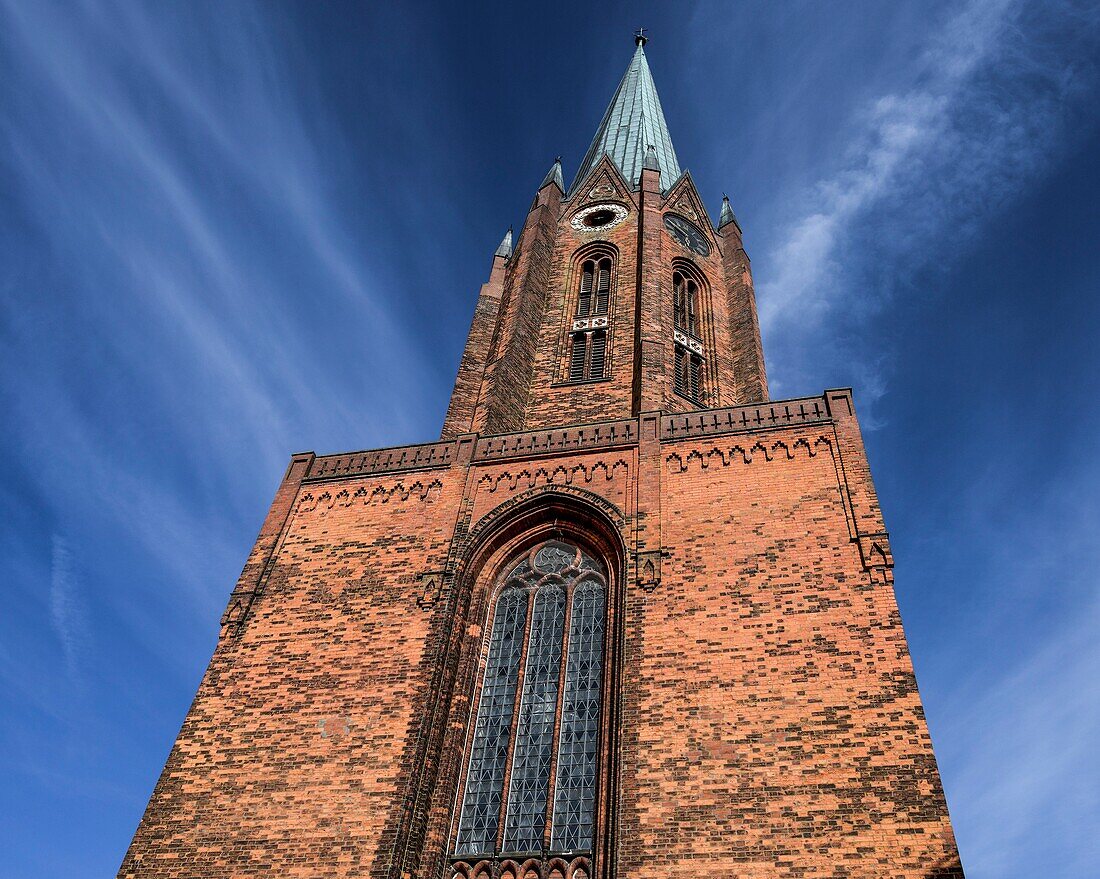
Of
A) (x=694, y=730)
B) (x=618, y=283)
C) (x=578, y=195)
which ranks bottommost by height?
(x=694, y=730)

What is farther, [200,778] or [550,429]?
[550,429]

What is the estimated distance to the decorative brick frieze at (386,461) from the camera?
18.3 metres

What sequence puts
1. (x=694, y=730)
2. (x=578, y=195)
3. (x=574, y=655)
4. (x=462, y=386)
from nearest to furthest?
(x=694, y=730)
(x=574, y=655)
(x=462, y=386)
(x=578, y=195)

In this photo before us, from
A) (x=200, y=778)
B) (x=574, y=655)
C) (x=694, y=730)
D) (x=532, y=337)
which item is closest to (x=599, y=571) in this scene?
(x=574, y=655)

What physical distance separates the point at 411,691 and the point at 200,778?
3302mm

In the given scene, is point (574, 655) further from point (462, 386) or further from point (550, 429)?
point (462, 386)

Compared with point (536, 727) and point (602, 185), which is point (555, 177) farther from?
point (536, 727)

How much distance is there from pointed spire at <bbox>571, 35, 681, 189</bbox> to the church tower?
12.9m

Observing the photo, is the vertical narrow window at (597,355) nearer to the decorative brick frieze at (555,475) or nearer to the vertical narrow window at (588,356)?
the vertical narrow window at (588,356)

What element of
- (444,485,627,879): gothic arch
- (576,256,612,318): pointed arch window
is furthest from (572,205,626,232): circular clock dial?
(444,485,627,879): gothic arch

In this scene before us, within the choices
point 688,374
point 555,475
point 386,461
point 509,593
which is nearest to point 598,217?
point 688,374

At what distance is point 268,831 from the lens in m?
12.9

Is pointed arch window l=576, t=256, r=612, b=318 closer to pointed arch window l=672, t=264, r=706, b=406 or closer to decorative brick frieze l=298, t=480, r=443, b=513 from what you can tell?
pointed arch window l=672, t=264, r=706, b=406

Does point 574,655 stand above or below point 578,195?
below
